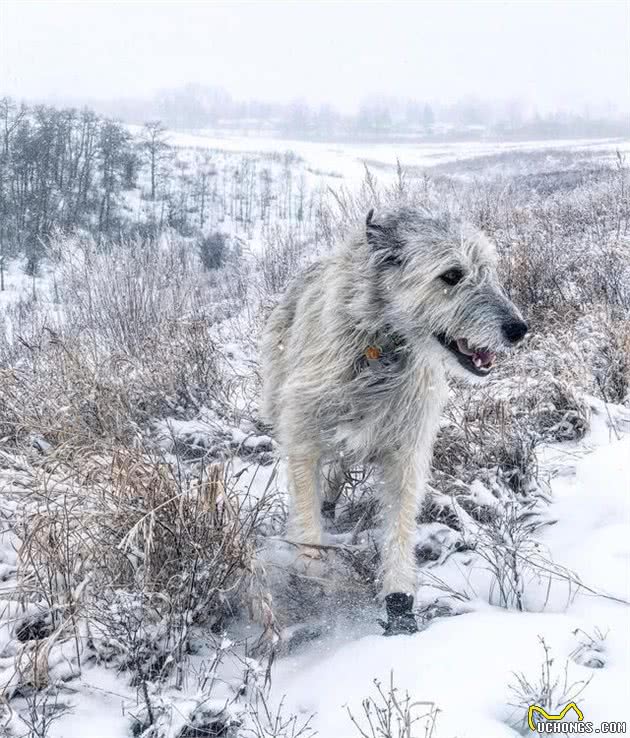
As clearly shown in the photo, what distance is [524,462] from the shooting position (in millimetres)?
3502

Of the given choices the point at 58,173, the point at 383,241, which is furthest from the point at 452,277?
the point at 58,173

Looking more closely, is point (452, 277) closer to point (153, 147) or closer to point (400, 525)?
point (400, 525)

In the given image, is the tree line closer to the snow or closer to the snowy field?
the snowy field

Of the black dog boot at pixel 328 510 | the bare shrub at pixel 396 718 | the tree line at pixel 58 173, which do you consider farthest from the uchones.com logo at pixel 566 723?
the tree line at pixel 58 173

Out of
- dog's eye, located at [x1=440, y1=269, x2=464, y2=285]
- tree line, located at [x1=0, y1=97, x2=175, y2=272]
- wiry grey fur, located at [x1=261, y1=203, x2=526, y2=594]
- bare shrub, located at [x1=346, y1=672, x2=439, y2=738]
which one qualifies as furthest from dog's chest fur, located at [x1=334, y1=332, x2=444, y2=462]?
tree line, located at [x1=0, y1=97, x2=175, y2=272]

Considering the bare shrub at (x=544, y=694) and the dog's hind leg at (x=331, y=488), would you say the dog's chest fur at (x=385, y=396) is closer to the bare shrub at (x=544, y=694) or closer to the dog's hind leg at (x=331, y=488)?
the dog's hind leg at (x=331, y=488)

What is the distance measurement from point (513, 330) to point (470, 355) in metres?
0.21

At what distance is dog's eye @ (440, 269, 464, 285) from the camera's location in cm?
278

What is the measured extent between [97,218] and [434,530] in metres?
58.3

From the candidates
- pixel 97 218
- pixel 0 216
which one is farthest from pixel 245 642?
pixel 97 218

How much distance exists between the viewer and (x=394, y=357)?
287 centimetres

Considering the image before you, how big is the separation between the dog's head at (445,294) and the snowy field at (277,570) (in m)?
0.77

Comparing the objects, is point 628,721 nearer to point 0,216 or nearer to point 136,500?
point 136,500

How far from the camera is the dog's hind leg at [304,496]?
2.93m
